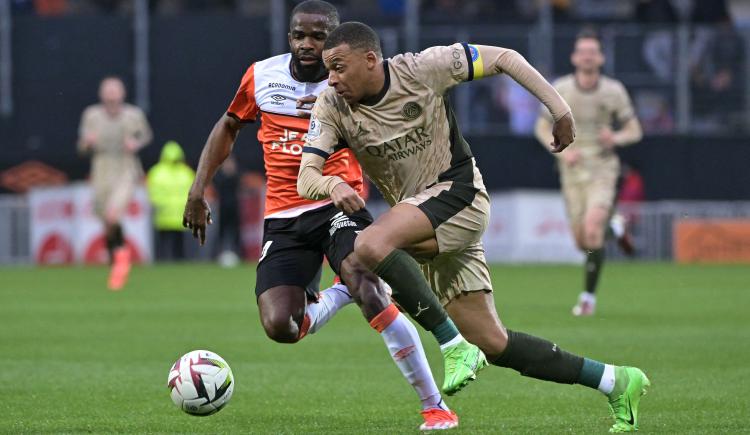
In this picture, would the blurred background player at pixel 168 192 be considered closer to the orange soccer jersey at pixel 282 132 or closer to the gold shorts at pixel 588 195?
the gold shorts at pixel 588 195

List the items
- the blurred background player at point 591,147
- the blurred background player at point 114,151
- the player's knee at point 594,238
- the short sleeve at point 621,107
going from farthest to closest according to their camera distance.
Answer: the blurred background player at point 114,151, the short sleeve at point 621,107, the blurred background player at point 591,147, the player's knee at point 594,238

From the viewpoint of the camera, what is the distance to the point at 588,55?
48.2ft

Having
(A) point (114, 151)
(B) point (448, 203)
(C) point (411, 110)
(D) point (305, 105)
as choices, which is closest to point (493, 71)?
(C) point (411, 110)

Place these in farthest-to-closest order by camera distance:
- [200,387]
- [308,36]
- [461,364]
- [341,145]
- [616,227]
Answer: [616,227]
[308,36]
[200,387]
[341,145]
[461,364]

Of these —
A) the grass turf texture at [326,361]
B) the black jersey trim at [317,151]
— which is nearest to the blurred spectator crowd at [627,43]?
the grass turf texture at [326,361]

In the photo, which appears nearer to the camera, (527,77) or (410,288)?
(410,288)

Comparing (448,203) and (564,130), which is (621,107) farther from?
(448,203)

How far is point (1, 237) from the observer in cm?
2542

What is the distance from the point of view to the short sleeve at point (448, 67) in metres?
7.02

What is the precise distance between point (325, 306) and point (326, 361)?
8.66ft

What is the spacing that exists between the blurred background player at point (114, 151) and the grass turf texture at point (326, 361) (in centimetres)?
100

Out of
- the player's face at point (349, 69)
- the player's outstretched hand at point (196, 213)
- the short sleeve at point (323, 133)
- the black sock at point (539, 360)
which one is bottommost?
the black sock at point (539, 360)

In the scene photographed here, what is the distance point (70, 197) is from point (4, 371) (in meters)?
14.6

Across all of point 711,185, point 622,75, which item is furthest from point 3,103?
point 711,185
